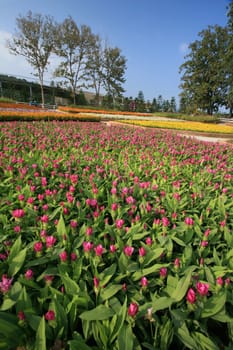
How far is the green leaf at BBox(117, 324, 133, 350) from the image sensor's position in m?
0.71

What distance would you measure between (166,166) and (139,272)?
7.44 ft

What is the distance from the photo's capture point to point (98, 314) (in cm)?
81

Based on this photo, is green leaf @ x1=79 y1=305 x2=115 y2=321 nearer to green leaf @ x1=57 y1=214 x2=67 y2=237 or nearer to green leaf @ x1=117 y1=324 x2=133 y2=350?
green leaf @ x1=117 y1=324 x2=133 y2=350

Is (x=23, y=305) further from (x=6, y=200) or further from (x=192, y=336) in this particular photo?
(x=6, y=200)

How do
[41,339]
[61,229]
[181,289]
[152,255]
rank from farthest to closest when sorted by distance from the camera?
[61,229], [152,255], [181,289], [41,339]

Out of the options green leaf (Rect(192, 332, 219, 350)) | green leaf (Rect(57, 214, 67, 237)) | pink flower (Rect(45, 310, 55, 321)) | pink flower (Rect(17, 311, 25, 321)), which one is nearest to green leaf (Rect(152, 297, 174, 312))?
green leaf (Rect(192, 332, 219, 350))

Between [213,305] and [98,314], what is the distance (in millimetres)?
494

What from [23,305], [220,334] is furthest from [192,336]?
[23,305]

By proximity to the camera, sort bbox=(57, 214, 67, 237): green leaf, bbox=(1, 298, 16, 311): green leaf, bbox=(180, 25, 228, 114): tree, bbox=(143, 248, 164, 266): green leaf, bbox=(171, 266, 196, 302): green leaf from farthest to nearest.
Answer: bbox=(180, 25, 228, 114): tree → bbox=(57, 214, 67, 237): green leaf → bbox=(143, 248, 164, 266): green leaf → bbox=(171, 266, 196, 302): green leaf → bbox=(1, 298, 16, 311): green leaf

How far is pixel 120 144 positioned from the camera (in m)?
4.76

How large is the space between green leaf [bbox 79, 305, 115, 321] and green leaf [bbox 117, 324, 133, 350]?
87 millimetres

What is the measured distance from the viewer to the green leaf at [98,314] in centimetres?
79

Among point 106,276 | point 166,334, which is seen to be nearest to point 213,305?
point 166,334

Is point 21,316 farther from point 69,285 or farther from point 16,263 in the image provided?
point 16,263
